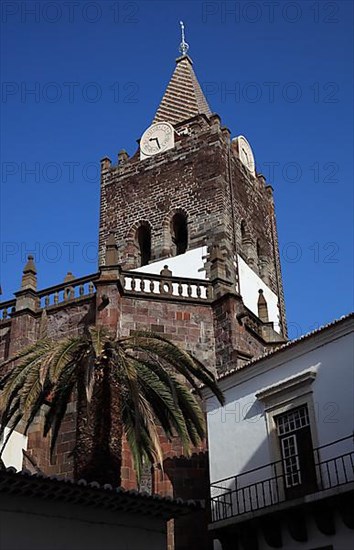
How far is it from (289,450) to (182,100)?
2797 cm

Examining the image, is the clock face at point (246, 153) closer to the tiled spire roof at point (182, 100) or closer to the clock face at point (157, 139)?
the tiled spire roof at point (182, 100)

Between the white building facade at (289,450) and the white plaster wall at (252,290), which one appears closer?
the white building facade at (289,450)

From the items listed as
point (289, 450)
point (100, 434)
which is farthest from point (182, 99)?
point (100, 434)

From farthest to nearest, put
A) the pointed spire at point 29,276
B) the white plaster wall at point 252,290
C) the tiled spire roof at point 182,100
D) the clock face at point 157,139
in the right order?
the tiled spire roof at point 182,100
the clock face at point 157,139
the white plaster wall at point 252,290
the pointed spire at point 29,276

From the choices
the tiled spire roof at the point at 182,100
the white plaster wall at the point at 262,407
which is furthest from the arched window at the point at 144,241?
the white plaster wall at the point at 262,407

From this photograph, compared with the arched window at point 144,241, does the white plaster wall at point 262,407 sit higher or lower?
lower

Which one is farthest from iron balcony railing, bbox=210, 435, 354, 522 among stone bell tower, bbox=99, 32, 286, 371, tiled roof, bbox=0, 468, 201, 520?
stone bell tower, bbox=99, 32, 286, 371

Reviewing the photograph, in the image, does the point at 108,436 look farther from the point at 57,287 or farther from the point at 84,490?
the point at 57,287

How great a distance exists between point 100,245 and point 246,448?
1958cm

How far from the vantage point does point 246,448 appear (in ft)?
59.2

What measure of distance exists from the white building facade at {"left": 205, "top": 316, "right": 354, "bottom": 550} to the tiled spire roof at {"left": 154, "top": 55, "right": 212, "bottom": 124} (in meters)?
24.2

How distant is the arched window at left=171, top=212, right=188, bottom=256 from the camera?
34719 millimetres

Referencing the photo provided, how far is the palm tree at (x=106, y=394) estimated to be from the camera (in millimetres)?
15117

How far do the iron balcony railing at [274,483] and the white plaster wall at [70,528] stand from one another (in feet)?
10.7
